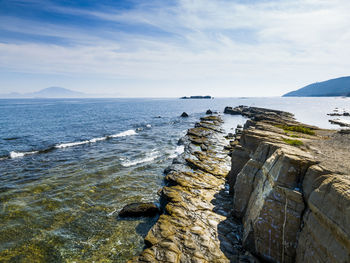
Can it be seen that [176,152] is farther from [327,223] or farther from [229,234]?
[327,223]

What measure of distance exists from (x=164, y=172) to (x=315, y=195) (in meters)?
16.3

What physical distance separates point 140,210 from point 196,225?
4.58m

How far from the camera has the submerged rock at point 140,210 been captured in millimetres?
13930

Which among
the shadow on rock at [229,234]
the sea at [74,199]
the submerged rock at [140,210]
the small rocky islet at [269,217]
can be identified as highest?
the small rocky islet at [269,217]

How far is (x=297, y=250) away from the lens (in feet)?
26.7

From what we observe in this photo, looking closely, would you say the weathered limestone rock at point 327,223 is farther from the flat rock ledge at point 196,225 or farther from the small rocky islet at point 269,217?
the flat rock ledge at point 196,225

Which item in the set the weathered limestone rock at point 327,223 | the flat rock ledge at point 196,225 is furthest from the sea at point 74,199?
the weathered limestone rock at point 327,223

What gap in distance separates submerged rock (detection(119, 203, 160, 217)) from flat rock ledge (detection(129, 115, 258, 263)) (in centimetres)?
126

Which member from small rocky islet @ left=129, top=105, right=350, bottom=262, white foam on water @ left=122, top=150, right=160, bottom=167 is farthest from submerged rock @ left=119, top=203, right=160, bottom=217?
white foam on water @ left=122, top=150, right=160, bottom=167

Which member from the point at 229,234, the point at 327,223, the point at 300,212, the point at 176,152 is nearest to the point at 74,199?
the point at 229,234

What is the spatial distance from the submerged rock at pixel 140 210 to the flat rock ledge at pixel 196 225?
1259 millimetres

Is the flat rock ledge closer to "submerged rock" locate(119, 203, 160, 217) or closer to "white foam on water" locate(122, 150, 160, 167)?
"submerged rock" locate(119, 203, 160, 217)

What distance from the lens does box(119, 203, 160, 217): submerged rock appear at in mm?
13930

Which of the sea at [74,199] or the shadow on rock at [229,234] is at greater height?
the shadow on rock at [229,234]
